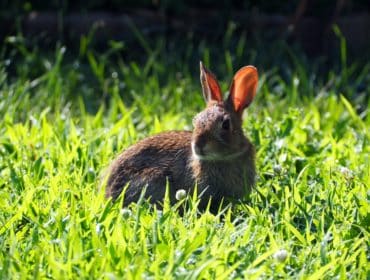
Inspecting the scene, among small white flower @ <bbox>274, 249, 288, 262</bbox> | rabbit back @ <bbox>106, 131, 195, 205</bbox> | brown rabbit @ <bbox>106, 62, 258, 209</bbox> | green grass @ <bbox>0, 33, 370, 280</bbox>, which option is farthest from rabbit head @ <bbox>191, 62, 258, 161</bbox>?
small white flower @ <bbox>274, 249, 288, 262</bbox>

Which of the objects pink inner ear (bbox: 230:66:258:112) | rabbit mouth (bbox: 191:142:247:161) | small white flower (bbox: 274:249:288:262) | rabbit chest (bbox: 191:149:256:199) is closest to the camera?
small white flower (bbox: 274:249:288:262)

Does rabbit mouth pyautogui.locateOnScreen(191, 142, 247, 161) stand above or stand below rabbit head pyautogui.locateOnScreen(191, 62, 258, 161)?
below

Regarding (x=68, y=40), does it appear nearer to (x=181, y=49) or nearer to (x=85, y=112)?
(x=181, y=49)

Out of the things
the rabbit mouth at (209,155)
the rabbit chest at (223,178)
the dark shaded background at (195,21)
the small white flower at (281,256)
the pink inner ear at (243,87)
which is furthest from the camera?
the dark shaded background at (195,21)

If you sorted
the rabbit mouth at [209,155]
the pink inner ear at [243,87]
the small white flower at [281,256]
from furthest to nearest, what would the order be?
the pink inner ear at [243,87] < the rabbit mouth at [209,155] < the small white flower at [281,256]

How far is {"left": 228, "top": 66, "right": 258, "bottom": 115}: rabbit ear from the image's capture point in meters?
4.53

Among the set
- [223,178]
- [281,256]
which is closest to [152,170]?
[223,178]

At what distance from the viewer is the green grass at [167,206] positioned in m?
3.44

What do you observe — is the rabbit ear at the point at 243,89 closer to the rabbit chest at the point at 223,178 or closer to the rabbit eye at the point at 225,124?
the rabbit eye at the point at 225,124

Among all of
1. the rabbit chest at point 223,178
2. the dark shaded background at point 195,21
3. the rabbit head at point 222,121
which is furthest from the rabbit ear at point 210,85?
the dark shaded background at point 195,21

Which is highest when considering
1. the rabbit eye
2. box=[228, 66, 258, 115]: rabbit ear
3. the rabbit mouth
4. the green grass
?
box=[228, 66, 258, 115]: rabbit ear

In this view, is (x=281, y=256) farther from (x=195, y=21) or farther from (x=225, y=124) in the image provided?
(x=195, y=21)

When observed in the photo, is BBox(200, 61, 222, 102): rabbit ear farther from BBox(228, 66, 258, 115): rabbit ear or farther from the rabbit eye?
the rabbit eye

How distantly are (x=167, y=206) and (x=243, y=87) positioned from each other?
2.90 feet
